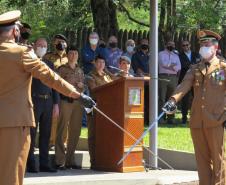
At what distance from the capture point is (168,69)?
702 inches

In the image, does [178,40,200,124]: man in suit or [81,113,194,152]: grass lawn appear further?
[178,40,200,124]: man in suit

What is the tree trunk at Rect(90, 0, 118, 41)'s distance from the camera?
71.3ft

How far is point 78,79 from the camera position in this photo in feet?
40.1

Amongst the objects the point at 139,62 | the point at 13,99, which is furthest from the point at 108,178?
the point at 139,62

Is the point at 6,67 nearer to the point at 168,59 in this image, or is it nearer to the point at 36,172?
the point at 36,172

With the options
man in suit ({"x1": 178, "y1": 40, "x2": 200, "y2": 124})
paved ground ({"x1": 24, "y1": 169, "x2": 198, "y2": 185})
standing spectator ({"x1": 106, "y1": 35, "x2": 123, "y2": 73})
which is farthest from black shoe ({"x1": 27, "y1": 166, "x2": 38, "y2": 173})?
man in suit ({"x1": 178, "y1": 40, "x2": 200, "y2": 124})

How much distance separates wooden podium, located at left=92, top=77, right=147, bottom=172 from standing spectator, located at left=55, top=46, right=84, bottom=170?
0.40 metres

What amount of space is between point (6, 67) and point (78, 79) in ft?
14.0

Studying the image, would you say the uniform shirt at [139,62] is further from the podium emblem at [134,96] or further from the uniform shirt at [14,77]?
the uniform shirt at [14,77]

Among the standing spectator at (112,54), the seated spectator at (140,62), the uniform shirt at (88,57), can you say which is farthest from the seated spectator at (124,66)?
the seated spectator at (140,62)

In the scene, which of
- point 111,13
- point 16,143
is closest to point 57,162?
point 16,143

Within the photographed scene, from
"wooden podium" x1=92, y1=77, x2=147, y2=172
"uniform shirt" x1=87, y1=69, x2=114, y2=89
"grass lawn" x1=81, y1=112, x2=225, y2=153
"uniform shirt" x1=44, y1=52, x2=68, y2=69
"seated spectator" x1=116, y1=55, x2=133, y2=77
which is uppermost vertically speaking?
"uniform shirt" x1=44, y1=52, x2=68, y2=69

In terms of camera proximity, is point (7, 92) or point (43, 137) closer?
point (7, 92)

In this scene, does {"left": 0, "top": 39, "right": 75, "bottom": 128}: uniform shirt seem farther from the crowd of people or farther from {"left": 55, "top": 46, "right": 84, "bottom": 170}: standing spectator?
{"left": 55, "top": 46, "right": 84, "bottom": 170}: standing spectator
